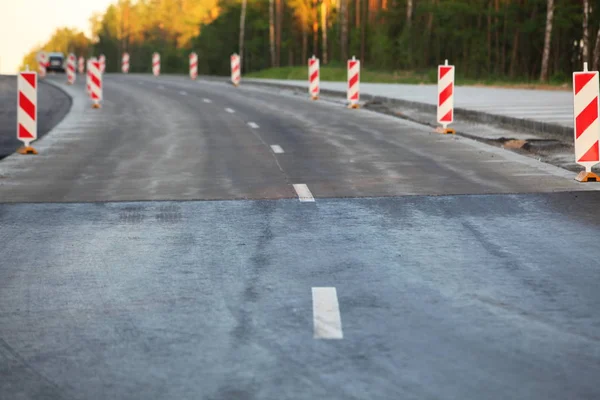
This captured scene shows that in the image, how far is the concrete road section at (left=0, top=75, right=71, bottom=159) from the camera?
20531mm

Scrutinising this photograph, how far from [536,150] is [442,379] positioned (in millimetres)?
12821

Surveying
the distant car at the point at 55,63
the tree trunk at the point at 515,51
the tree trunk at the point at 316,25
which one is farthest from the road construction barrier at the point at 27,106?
the tree trunk at the point at 316,25

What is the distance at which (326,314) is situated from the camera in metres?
6.64

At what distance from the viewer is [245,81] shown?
180 ft

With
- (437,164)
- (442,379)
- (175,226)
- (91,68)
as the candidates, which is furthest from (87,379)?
(91,68)

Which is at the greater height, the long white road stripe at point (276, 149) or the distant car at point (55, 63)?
the distant car at point (55, 63)

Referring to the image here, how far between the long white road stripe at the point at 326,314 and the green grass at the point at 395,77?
1283 inches

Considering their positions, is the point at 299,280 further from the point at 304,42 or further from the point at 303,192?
the point at 304,42

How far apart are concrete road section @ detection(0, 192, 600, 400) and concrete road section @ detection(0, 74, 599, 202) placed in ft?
5.20

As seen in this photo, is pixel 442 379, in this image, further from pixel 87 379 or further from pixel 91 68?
pixel 91 68

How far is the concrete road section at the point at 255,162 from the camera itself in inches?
497

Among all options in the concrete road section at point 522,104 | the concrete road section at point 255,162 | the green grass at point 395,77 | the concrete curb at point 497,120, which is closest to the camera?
the concrete road section at point 255,162

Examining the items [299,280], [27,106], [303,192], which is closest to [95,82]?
[27,106]

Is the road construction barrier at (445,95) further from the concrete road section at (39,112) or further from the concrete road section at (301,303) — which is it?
the concrete road section at (301,303)
